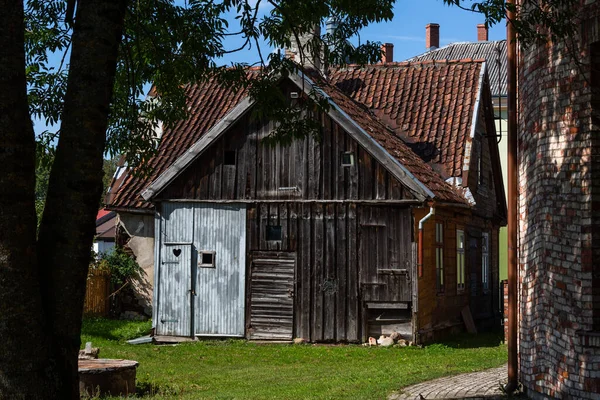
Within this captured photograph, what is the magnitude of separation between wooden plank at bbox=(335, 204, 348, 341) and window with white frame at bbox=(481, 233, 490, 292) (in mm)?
7092

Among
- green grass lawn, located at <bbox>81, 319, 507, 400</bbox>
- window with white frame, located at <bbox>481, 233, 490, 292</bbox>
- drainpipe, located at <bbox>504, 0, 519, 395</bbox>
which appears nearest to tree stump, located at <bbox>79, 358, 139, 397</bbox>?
green grass lawn, located at <bbox>81, 319, 507, 400</bbox>

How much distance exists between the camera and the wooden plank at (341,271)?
66.6 feet

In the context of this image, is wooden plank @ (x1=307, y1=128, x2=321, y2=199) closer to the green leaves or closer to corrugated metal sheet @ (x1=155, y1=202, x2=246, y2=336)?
corrugated metal sheet @ (x1=155, y1=202, x2=246, y2=336)

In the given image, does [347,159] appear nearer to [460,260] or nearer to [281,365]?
[460,260]

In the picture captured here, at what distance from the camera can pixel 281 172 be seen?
68.6 ft

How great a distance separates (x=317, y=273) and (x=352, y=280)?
80cm

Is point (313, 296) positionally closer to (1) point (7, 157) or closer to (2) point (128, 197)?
(2) point (128, 197)

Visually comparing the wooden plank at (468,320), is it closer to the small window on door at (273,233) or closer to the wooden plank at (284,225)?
the wooden plank at (284,225)

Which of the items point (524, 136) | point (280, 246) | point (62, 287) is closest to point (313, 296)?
point (280, 246)

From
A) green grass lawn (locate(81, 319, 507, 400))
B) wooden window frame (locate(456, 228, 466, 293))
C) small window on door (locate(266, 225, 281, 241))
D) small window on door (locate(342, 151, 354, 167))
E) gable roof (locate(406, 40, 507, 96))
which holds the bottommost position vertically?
green grass lawn (locate(81, 319, 507, 400))

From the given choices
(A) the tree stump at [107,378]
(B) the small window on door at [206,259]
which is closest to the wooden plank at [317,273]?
(B) the small window on door at [206,259]

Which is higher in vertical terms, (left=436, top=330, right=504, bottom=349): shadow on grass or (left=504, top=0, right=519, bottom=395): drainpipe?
(left=504, top=0, right=519, bottom=395): drainpipe

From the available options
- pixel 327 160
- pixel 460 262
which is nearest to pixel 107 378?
pixel 327 160

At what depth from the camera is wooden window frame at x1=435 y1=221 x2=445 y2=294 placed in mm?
21438
